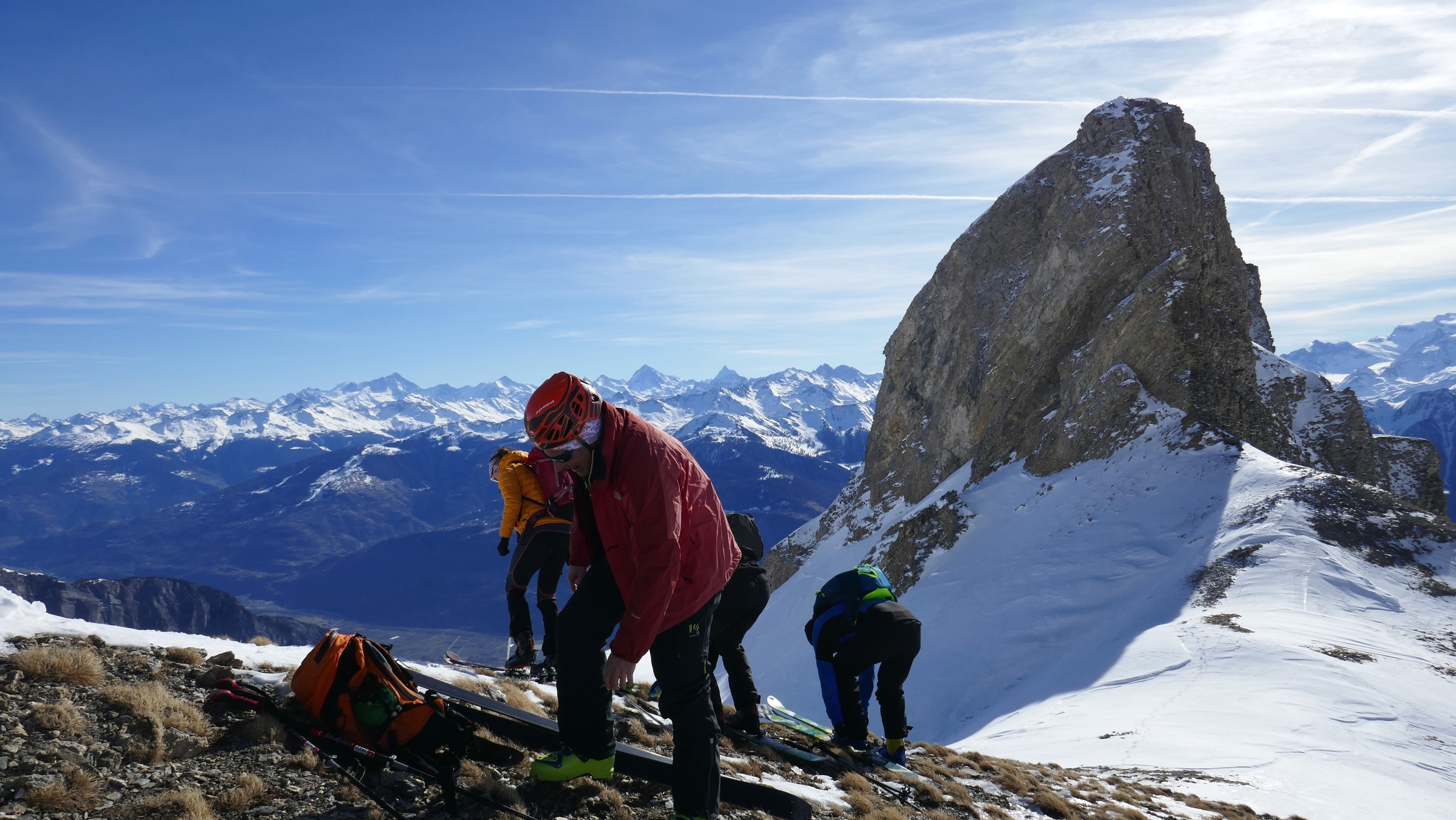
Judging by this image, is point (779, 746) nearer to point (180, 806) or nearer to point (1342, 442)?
point (180, 806)

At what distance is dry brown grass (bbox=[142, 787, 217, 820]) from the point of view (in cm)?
434

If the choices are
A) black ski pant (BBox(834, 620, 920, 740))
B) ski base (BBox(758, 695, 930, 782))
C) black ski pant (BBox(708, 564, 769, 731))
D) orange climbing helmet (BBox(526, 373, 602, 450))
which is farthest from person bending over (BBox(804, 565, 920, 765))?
orange climbing helmet (BBox(526, 373, 602, 450))

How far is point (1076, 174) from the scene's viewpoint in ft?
169

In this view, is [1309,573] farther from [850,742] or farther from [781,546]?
[781,546]

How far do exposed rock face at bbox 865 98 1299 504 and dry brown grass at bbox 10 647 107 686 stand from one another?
38036mm

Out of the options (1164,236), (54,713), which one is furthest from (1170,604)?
(1164,236)

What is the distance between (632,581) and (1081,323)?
47891 mm

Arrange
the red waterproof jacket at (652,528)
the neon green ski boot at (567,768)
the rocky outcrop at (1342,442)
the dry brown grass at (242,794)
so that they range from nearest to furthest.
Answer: the dry brown grass at (242,794) < the red waterproof jacket at (652,528) < the neon green ski boot at (567,768) < the rocky outcrop at (1342,442)

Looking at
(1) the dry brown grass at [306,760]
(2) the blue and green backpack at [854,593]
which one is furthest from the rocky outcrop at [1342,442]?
(1) the dry brown grass at [306,760]

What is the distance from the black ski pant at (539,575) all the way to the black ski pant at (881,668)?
3595mm

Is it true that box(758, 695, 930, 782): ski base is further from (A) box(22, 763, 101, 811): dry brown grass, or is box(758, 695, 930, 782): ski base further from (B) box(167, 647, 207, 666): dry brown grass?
(A) box(22, 763, 101, 811): dry brown grass

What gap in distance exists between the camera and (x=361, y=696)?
555cm

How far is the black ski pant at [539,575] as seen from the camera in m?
9.14

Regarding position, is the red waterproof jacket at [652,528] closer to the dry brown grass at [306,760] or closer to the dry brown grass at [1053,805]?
the dry brown grass at [306,760]
